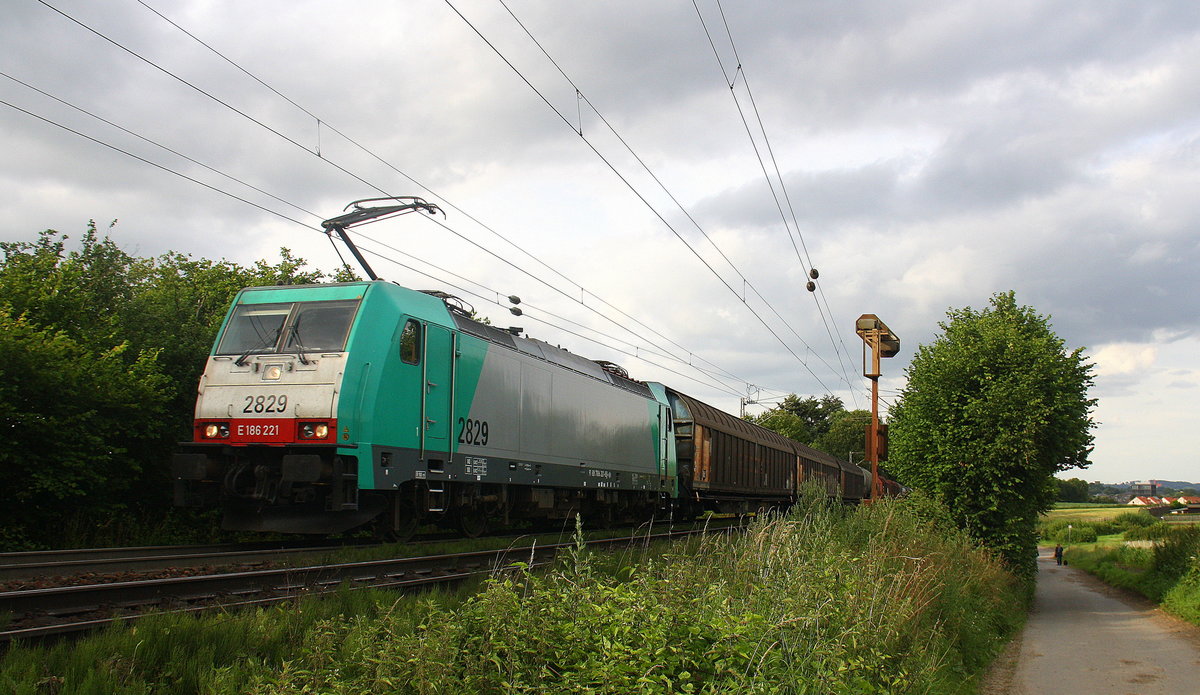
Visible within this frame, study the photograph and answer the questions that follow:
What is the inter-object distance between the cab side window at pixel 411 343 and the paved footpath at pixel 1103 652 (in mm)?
9742

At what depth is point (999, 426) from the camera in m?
21.8

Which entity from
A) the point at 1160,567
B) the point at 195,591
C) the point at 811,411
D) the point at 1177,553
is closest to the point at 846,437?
the point at 811,411

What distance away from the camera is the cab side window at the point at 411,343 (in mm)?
11429

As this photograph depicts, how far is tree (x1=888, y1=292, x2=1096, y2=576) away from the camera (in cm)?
2164

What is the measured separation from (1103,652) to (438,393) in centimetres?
1425

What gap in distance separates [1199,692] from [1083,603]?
16917 mm

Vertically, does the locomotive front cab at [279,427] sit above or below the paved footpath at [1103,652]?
above

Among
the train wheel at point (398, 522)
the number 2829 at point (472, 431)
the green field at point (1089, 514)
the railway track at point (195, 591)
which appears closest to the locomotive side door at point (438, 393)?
the number 2829 at point (472, 431)

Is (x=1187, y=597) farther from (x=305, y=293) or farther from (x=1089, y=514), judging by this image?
(x=1089, y=514)

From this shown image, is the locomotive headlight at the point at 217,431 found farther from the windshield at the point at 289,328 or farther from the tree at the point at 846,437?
the tree at the point at 846,437

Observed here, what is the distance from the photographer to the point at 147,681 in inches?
192

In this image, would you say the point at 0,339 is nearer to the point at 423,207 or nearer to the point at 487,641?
the point at 423,207

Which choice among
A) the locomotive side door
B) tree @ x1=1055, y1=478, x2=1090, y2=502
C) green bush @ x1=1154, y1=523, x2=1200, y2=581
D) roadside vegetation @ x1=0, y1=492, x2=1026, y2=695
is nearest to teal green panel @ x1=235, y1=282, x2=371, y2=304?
the locomotive side door

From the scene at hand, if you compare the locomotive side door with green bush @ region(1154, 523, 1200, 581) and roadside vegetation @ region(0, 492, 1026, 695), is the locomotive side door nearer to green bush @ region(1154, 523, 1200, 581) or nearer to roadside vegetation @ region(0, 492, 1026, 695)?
roadside vegetation @ region(0, 492, 1026, 695)
